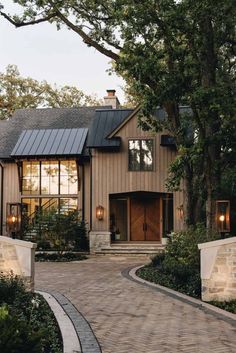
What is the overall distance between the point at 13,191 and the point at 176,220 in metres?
9.08

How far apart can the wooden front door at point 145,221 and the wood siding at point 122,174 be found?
2233 millimetres

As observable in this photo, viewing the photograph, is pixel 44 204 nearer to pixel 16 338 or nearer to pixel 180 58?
pixel 180 58

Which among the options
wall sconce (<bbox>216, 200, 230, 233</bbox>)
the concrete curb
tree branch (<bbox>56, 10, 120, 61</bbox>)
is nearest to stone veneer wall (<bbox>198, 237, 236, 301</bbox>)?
the concrete curb

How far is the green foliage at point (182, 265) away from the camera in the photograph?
11.2 meters

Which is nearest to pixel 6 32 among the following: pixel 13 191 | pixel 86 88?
pixel 13 191

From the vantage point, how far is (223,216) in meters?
13.6

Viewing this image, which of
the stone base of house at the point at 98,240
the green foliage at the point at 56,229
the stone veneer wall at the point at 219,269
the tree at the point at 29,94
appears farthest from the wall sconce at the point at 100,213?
the tree at the point at 29,94

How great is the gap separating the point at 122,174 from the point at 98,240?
3475mm

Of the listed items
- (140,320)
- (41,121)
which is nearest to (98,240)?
(41,121)

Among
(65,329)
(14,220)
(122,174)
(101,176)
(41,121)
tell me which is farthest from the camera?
(41,121)

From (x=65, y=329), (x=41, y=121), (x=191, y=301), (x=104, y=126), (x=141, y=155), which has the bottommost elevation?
(x=191, y=301)

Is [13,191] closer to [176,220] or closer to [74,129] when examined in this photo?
[74,129]

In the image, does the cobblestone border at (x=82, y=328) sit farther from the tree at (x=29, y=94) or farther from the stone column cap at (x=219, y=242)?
the tree at (x=29, y=94)

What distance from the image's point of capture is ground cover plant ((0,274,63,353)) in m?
4.81
